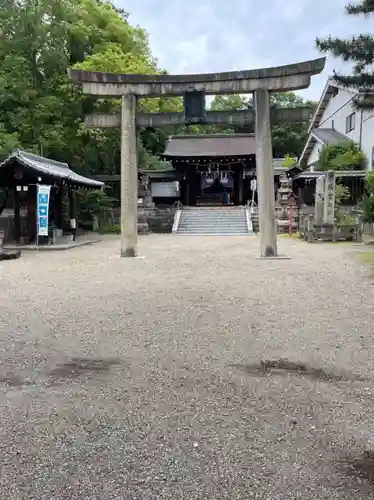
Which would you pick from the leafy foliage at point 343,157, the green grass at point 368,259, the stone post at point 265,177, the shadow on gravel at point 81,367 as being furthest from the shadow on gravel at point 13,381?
the leafy foliage at point 343,157

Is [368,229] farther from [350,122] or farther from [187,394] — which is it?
[187,394]

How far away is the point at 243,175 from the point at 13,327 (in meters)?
24.1

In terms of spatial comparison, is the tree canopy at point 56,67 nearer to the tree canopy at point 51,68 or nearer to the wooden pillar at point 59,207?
the tree canopy at point 51,68

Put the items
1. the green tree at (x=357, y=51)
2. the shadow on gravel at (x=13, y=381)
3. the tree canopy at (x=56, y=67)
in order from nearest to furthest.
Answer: the shadow on gravel at (x=13, y=381) → the green tree at (x=357, y=51) → the tree canopy at (x=56, y=67)

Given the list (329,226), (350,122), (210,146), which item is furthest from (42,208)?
(350,122)

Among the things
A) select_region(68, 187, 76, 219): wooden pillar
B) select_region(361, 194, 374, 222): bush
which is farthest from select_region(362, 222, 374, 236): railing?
select_region(68, 187, 76, 219): wooden pillar

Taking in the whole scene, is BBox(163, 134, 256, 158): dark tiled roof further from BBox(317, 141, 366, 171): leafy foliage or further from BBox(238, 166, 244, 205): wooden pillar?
BBox(317, 141, 366, 171): leafy foliage

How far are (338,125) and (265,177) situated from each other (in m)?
18.8

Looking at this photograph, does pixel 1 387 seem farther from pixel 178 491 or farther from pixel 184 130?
pixel 184 130

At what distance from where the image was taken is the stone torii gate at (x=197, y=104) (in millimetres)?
11312

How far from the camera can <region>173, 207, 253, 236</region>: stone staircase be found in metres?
22.0

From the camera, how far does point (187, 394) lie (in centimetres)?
327

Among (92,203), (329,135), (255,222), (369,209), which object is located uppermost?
(329,135)

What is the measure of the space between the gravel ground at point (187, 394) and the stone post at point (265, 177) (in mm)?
4243
